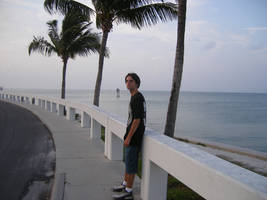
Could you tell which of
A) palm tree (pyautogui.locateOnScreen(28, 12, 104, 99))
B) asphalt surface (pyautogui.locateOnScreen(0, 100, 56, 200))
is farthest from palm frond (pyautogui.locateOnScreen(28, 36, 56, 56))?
asphalt surface (pyautogui.locateOnScreen(0, 100, 56, 200))

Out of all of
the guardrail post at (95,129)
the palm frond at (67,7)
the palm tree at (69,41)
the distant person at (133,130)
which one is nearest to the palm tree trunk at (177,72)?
the guardrail post at (95,129)

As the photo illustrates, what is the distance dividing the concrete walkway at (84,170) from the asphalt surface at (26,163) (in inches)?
8.7

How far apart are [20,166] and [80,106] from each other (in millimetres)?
4898

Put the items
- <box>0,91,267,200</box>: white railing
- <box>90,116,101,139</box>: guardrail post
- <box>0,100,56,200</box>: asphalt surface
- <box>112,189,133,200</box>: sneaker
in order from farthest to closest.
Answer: <box>90,116,101,139</box>: guardrail post < <box>0,100,56,200</box>: asphalt surface < <box>112,189,133,200</box>: sneaker < <box>0,91,267,200</box>: white railing

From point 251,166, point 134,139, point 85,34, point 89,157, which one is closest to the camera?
point 134,139

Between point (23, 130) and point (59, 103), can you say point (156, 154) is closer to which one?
point (23, 130)

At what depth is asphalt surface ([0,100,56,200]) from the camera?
4.36 metres

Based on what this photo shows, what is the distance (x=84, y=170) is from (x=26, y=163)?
1536 millimetres

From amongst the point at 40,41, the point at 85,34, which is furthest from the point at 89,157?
the point at 40,41

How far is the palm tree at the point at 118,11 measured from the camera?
440 inches

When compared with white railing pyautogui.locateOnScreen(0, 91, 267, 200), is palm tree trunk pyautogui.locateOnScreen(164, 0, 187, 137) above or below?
above

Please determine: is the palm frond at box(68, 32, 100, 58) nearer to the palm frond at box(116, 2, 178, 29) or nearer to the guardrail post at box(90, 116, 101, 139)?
the palm frond at box(116, 2, 178, 29)

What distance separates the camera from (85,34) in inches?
714

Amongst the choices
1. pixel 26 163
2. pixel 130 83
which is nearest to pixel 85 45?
pixel 26 163
